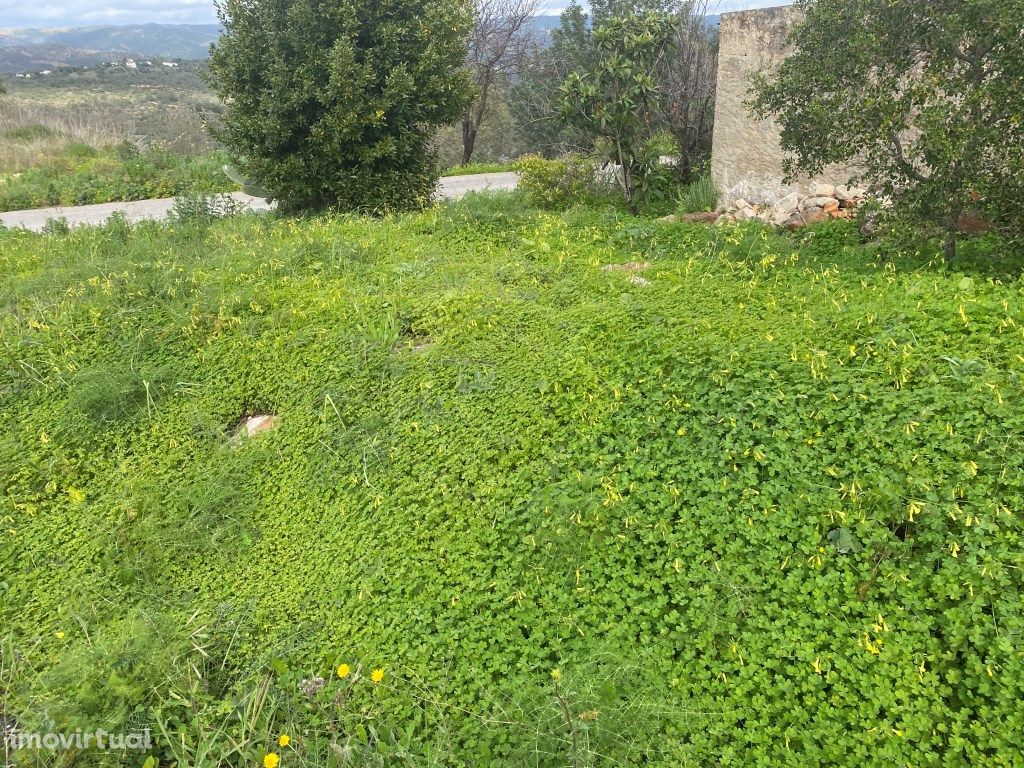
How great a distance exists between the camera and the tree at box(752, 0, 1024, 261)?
176 inches

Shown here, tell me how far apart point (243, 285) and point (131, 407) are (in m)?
1.70

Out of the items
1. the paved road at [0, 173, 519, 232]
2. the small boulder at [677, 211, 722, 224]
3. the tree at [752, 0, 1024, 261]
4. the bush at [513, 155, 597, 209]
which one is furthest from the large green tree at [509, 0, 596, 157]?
the tree at [752, 0, 1024, 261]

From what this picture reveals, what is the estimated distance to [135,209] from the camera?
13.8 m

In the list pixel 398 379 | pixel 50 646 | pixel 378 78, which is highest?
pixel 378 78

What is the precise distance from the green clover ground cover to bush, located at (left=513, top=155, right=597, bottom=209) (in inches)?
169

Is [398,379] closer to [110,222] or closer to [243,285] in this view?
[243,285]

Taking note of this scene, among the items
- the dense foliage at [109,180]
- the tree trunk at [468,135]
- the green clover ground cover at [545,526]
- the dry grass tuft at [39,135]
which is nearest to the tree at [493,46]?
the tree trunk at [468,135]

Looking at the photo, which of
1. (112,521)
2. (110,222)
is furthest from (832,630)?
(110,222)

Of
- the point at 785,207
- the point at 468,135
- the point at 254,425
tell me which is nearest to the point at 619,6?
the point at 468,135

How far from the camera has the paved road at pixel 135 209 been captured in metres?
12.4

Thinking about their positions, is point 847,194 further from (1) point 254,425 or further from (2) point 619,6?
(2) point 619,6

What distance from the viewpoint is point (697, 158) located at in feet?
39.1

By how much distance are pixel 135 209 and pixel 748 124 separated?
1205cm

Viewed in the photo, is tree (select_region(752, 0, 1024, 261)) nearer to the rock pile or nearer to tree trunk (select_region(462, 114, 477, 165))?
the rock pile
